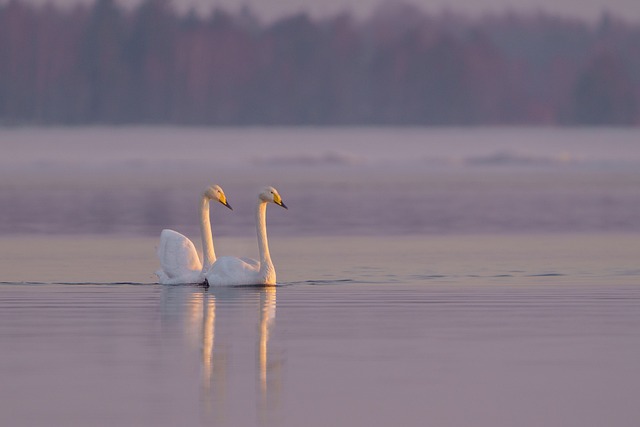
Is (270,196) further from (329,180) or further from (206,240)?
(329,180)

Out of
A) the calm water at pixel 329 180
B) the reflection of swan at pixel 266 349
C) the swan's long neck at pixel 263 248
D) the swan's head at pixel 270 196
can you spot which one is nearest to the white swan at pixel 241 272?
the swan's long neck at pixel 263 248

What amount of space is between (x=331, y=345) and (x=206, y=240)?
572 cm

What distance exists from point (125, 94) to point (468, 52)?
16034mm

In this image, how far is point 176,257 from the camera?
601 inches

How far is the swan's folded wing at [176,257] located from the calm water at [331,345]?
182 mm

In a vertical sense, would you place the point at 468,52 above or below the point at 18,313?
above

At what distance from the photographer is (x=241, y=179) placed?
2046 inches

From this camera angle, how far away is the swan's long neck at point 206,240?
51.0ft

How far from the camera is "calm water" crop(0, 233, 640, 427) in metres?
8.16

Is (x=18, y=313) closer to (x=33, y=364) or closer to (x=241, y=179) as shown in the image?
(x=33, y=364)

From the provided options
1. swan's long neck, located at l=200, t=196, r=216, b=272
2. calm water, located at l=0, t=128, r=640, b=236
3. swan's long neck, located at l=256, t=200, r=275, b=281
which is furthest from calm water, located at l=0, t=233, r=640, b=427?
calm water, located at l=0, t=128, r=640, b=236

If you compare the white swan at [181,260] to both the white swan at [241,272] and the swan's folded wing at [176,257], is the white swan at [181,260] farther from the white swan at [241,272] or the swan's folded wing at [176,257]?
the white swan at [241,272]

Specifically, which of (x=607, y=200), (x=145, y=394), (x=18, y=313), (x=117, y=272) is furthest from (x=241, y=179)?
(x=145, y=394)

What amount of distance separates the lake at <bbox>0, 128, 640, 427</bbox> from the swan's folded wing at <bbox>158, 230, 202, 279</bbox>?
0.70 feet
